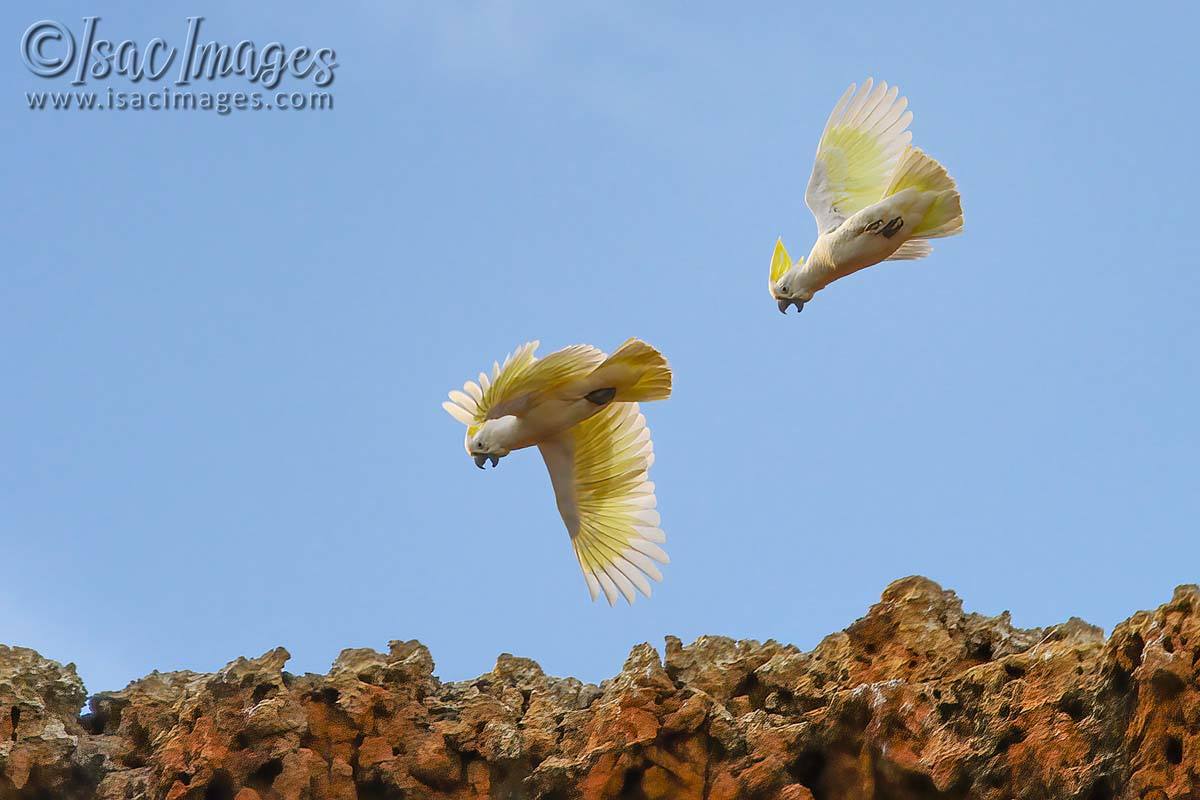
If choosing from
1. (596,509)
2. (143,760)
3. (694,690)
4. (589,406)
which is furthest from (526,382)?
(143,760)

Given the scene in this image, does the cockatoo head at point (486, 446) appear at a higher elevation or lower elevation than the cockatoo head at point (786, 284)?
lower

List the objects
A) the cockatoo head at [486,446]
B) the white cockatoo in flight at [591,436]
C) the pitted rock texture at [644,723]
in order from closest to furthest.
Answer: the pitted rock texture at [644,723] < the white cockatoo in flight at [591,436] < the cockatoo head at [486,446]

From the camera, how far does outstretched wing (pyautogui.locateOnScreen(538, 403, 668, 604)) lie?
15.4m

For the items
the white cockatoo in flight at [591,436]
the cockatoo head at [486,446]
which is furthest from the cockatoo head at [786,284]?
the cockatoo head at [486,446]

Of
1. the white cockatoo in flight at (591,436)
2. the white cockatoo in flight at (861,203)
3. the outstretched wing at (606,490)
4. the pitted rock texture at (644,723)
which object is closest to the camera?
the pitted rock texture at (644,723)

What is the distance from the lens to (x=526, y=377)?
14.6 m

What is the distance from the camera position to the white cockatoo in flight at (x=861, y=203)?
1421cm

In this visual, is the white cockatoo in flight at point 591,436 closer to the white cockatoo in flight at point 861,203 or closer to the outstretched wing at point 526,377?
the outstretched wing at point 526,377

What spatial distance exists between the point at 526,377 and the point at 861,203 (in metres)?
2.76

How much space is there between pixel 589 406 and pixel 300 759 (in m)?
3.25

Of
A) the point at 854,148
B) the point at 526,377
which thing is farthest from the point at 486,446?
the point at 854,148

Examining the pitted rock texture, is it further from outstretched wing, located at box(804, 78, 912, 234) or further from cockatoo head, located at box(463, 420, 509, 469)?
outstretched wing, located at box(804, 78, 912, 234)

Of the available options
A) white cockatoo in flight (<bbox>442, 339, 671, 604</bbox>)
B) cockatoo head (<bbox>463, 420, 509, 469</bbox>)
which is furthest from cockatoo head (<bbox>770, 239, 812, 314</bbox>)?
cockatoo head (<bbox>463, 420, 509, 469</bbox>)

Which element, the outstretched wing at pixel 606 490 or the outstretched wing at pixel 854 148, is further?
the outstretched wing at pixel 606 490
